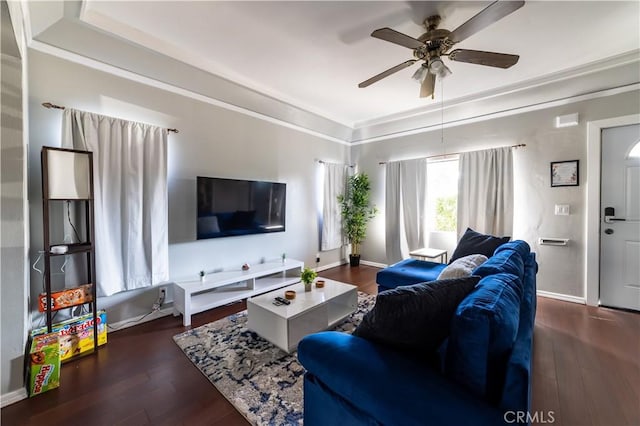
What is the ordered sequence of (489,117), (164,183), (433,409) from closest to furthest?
(433,409)
(164,183)
(489,117)

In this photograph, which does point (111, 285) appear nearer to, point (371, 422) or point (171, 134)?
point (171, 134)

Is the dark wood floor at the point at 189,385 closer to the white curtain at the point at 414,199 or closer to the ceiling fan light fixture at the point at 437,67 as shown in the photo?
the white curtain at the point at 414,199

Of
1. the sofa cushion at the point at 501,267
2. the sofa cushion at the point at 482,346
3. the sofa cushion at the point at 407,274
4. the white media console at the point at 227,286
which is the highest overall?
the sofa cushion at the point at 501,267

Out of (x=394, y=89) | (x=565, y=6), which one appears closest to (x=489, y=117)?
(x=394, y=89)

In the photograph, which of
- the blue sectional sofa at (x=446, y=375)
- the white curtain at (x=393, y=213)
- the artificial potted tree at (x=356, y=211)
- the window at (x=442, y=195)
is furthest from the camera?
the artificial potted tree at (x=356, y=211)

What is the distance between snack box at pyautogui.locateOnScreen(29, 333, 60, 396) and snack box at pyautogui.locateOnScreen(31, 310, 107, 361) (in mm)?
266

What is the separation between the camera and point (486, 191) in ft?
12.4

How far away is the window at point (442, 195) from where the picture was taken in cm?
423

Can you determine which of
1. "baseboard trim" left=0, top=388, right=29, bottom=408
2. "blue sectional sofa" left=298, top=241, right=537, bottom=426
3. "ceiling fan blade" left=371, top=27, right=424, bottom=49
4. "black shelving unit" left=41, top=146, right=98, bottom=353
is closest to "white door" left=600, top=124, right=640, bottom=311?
"ceiling fan blade" left=371, top=27, right=424, bottom=49

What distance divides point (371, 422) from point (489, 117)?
4.23 meters

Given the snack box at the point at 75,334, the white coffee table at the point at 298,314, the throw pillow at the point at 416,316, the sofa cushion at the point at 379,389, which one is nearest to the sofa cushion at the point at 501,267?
the throw pillow at the point at 416,316

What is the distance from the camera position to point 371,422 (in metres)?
1.00

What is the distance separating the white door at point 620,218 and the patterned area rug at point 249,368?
3.05 meters

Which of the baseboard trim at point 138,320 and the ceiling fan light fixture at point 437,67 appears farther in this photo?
the baseboard trim at point 138,320
